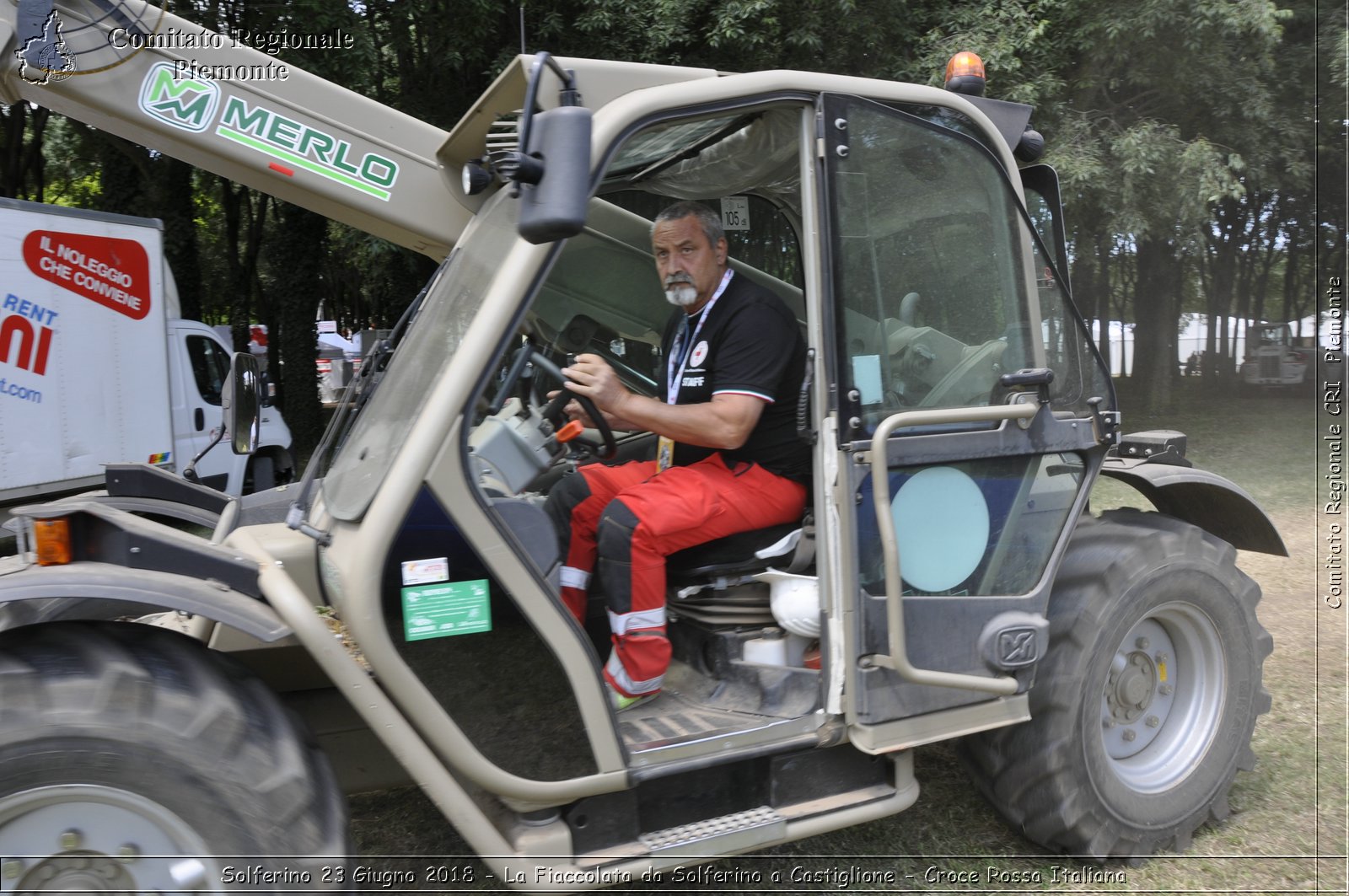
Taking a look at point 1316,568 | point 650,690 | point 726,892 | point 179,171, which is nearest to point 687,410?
point 650,690

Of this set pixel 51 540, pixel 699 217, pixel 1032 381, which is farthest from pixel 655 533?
pixel 51 540

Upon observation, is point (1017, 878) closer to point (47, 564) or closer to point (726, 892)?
point (726, 892)

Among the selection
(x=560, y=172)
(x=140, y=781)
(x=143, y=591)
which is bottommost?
(x=140, y=781)

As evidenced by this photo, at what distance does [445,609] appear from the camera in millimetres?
2422

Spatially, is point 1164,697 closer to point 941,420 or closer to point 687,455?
point 941,420

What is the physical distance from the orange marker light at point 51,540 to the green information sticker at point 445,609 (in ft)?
2.62

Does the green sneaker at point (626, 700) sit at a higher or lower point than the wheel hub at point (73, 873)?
higher

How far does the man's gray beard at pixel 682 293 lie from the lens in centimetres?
322

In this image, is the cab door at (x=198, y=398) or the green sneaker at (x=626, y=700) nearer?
the green sneaker at (x=626, y=700)

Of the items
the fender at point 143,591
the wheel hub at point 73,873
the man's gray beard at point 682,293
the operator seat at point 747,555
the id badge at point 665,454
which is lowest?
the wheel hub at point 73,873

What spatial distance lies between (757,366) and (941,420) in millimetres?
576

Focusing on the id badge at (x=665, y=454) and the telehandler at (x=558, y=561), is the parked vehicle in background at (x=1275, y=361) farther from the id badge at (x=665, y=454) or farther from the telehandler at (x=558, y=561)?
the id badge at (x=665, y=454)

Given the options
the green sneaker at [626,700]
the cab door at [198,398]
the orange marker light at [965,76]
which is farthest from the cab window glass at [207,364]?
the orange marker light at [965,76]

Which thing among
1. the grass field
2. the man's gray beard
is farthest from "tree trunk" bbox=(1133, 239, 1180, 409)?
the man's gray beard
